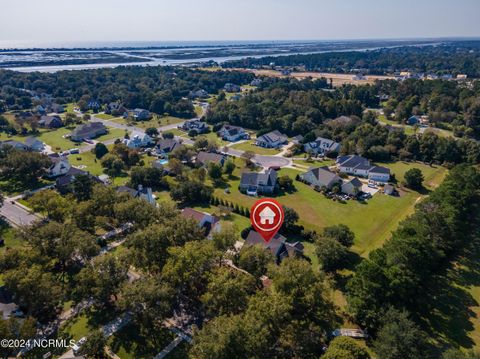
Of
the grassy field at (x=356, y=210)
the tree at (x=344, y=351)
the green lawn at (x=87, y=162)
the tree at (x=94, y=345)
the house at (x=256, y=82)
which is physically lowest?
the grassy field at (x=356, y=210)

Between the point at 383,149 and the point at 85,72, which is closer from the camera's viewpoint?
the point at 383,149

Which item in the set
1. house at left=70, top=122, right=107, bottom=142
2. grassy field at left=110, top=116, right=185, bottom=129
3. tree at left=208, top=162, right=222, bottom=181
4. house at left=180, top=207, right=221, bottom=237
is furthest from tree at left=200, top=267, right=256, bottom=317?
grassy field at left=110, top=116, right=185, bottom=129

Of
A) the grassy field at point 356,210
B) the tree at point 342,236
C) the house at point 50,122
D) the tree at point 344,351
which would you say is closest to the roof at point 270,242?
the tree at point 342,236

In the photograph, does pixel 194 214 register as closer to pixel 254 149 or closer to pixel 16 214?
pixel 16 214

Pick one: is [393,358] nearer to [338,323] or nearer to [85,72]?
[338,323]

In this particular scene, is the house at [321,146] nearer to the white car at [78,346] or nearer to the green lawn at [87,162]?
the green lawn at [87,162]

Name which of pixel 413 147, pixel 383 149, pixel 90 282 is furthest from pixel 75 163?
pixel 413 147

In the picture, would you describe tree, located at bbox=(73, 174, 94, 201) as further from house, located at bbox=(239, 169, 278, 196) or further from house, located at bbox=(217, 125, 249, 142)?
house, located at bbox=(217, 125, 249, 142)

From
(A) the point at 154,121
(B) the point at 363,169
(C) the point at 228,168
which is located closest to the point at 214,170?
(C) the point at 228,168
